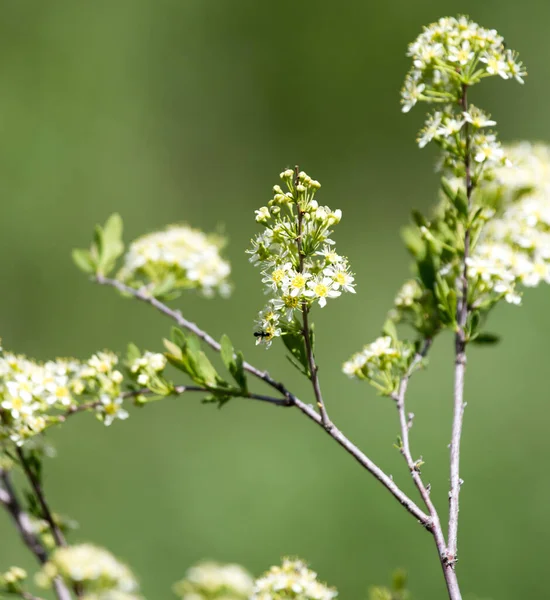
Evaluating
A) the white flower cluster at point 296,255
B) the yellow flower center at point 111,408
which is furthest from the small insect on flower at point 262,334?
the yellow flower center at point 111,408

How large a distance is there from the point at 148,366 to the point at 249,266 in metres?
4.53

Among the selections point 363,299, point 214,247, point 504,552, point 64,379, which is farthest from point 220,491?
point 64,379

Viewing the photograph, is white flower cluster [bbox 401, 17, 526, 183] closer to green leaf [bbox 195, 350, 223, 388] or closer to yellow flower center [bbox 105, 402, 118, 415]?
green leaf [bbox 195, 350, 223, 388]

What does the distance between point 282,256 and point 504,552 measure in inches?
117

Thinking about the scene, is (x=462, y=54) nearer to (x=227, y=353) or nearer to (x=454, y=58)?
(x=454, y=58)

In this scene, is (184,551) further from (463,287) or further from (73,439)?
(463,287)

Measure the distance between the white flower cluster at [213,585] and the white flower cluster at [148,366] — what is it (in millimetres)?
241

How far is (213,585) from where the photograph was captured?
37.6 inches

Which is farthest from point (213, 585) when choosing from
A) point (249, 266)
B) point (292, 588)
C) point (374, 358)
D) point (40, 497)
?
point (249, 266)

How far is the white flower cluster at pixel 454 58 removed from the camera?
1061mm

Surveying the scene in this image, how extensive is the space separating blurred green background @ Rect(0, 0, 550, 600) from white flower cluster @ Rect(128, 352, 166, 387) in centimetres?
238

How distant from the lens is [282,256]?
88cm

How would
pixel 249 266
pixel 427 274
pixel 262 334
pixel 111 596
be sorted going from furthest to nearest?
pixel 249 266, pixel 427 274, pixel 262 334, pixel 111 596

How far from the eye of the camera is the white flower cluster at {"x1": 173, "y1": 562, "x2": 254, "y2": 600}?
0.94 m
